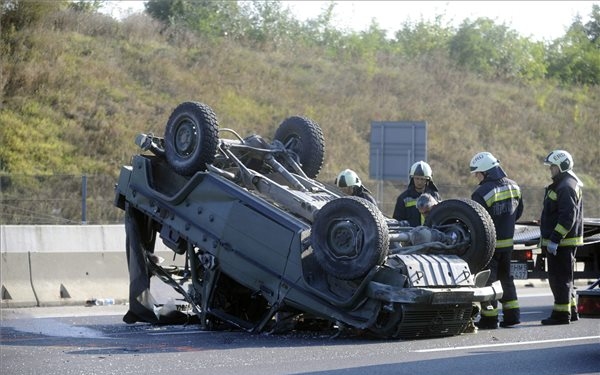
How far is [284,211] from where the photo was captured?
10.3 metres

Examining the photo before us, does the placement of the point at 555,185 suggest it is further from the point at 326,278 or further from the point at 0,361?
the point at 0,361

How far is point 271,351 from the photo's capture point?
911cm

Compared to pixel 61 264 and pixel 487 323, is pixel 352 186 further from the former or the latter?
pixel 61 264

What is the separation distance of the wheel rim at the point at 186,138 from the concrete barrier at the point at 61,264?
114 inches

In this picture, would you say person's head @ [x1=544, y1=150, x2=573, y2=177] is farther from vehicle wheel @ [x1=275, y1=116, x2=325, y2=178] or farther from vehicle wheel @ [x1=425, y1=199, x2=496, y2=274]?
vehicle wheel @ [x1=275, y1=116, x2=325, y2=178]

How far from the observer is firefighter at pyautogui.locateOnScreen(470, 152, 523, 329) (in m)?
11.4

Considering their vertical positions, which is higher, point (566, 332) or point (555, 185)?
point (555, 185)

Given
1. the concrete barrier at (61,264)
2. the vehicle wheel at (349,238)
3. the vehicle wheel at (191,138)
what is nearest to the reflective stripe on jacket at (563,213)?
the vehicle wheel at (349,238)

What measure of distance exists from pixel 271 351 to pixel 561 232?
389 cm

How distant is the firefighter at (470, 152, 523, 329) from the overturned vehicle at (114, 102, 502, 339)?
3.28 ft

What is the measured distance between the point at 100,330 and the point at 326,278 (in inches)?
93.7

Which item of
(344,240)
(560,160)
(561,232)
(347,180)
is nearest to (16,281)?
(347,180)

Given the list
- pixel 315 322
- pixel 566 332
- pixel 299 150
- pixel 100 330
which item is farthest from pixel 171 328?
pixel 566 332

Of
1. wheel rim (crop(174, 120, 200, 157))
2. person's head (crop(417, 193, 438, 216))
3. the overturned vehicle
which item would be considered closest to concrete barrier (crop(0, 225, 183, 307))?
the overturned vehicle
